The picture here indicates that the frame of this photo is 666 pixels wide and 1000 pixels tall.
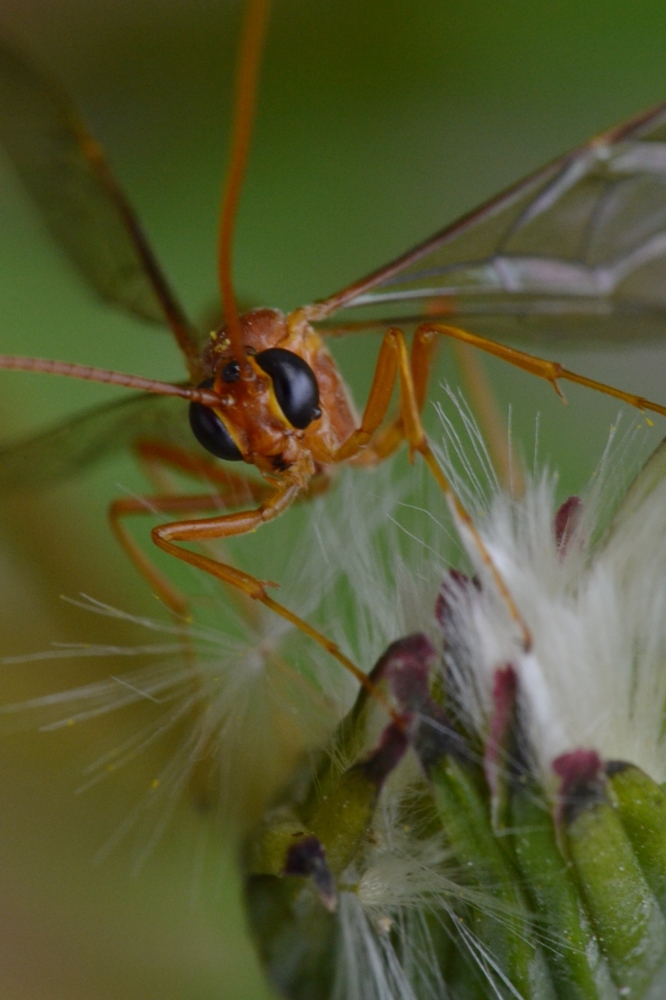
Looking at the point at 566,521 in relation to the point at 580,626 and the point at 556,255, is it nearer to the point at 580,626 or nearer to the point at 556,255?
the point at 580,626

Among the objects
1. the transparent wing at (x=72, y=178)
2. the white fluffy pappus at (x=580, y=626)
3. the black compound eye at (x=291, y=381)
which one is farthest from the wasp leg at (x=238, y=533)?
the transparent wing at (x=72, y=178)

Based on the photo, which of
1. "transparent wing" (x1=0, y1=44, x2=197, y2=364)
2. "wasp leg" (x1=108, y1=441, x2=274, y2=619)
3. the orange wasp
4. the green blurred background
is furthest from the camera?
the green blurred background

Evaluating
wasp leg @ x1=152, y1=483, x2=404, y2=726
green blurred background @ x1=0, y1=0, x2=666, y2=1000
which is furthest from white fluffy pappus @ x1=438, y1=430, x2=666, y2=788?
green blurred background @ x1=0, y1=0, x2=666, y2=1000

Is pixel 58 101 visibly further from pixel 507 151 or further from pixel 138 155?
pixel 507 151

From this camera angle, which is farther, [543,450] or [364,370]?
[364,370]

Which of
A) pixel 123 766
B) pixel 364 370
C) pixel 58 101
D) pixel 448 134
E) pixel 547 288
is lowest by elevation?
pixel 123 766

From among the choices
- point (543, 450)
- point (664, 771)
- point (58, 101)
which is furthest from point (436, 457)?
point (58, 101)

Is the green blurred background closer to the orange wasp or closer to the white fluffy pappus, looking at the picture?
the orange wasp

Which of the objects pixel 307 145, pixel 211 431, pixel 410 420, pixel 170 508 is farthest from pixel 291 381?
pixel 307 145
